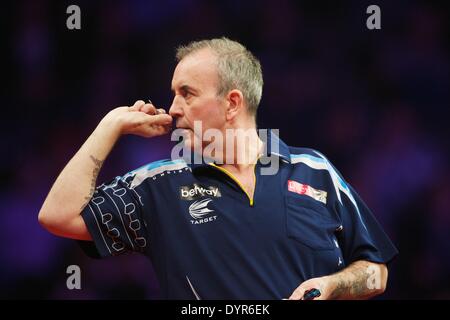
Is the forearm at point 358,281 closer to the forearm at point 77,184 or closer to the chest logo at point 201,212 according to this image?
the chest logo at point 201,212

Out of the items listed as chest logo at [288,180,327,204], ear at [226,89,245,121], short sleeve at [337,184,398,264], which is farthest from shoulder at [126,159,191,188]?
short sleeve at [337,184,398,264]

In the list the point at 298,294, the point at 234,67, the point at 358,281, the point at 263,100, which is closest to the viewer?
the point at 298,294

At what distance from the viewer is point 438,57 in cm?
479

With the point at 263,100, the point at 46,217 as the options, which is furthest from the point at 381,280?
the point at 263,100

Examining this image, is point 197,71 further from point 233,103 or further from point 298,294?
point 298,294

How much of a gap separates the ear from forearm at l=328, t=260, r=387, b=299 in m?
0.78

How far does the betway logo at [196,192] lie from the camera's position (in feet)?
8.78

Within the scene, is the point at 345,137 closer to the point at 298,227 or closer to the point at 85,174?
the point at 298,227

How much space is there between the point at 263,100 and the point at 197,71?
188cm

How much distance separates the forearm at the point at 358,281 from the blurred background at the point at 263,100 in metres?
1.64

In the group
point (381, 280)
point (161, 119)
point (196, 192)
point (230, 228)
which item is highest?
point (161, 119)

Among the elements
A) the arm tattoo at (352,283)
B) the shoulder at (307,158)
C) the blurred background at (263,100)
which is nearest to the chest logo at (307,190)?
the shoulder at (307,158)

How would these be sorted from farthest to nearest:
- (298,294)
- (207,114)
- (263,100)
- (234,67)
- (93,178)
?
1. (263,100)
2. (234,67)
3. (207,114)
4. (93,178)
5. (298,294)

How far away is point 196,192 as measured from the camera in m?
2.69
